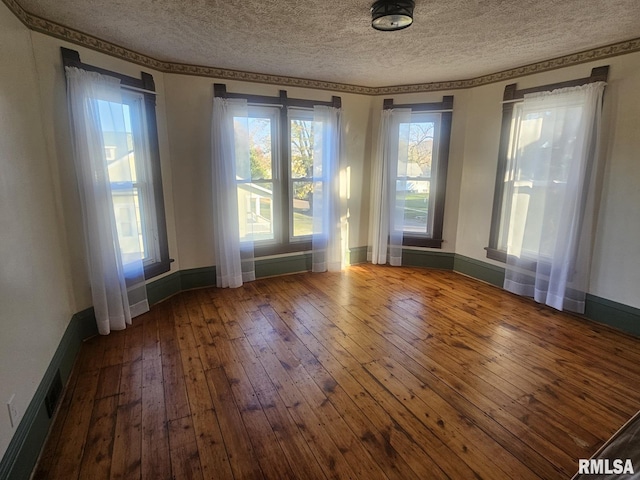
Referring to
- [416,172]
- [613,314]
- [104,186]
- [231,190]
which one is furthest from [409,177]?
[104,186]

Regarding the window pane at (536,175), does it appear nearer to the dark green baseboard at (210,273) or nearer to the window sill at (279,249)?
the dark green baseboard at (210,273)

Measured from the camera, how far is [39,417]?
1807mm

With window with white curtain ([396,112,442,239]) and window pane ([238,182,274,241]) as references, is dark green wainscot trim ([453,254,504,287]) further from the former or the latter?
window pane ([238,182,274,241])

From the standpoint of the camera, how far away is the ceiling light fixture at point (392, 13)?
6.81 ft

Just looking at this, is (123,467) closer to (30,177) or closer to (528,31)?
(30,177)

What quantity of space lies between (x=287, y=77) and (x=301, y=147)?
2.72 feet

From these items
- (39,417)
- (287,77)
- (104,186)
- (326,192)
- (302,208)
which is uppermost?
(287,77)

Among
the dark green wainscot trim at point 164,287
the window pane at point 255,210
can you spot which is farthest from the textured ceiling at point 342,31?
the dark green wainscot trim at point 164,287

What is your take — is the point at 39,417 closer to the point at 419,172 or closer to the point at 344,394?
the point at 344,394

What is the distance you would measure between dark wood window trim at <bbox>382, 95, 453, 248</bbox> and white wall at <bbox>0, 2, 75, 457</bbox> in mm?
3772

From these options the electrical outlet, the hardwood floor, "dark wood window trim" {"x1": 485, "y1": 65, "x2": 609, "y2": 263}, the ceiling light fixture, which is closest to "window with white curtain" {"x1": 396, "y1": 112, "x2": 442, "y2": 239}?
"dark wood window trim" {"x1": 485, "y1": 65, "x2": 609, "y2": 263}

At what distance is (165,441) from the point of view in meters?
1.83

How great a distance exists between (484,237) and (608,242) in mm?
1327

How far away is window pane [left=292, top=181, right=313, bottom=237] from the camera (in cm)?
442
